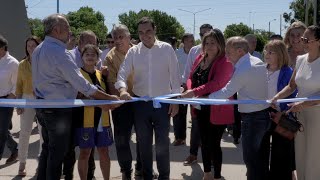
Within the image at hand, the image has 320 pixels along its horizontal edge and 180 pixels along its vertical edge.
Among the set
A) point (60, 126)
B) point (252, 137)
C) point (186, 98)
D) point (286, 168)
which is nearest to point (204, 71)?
point (186, 98)

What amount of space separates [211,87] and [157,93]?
0.65 meters

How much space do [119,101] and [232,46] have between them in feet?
4.64

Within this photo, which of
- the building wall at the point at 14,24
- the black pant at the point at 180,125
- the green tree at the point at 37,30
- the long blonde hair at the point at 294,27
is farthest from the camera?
the building wall at the point at 14,24

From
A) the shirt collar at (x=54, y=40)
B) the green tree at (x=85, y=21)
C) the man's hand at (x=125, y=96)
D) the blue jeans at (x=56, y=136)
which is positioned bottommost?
the blue jeans at (x=56, y=136)

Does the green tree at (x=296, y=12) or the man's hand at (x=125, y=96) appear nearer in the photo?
the man's hand at (x=125, y=96)

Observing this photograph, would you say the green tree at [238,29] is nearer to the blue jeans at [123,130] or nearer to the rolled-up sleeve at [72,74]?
the blue jeans at [123,130]

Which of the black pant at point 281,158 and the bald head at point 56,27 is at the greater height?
the bald head at point 56,27

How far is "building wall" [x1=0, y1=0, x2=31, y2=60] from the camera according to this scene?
1538 cm

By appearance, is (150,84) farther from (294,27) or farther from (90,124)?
(294,27)

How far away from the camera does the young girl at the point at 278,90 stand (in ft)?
15.3

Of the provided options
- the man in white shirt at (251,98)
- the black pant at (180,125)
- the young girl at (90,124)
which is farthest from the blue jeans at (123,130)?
the black pant at (180,125)

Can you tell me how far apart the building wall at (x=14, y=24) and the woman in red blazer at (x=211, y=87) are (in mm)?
11848

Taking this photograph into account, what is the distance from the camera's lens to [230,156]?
713cm

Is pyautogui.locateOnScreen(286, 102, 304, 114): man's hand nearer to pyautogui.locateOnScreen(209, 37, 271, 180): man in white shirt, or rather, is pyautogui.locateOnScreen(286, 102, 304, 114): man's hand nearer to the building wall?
pyautogui.locateOnScreen(209, 37, 271, 180): man in white shirt
